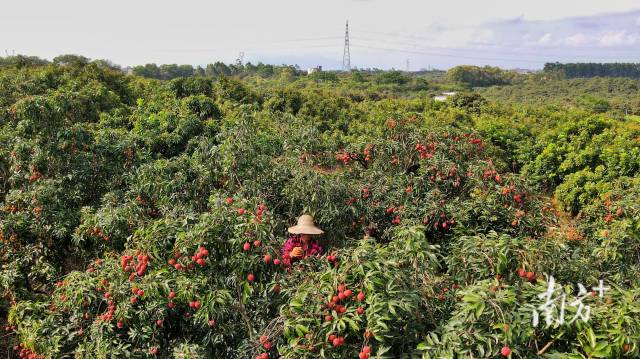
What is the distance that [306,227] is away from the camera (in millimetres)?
3777

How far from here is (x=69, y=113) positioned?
6.55 metres

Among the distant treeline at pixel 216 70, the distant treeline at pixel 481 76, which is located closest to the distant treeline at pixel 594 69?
the distant treeline at pixel 481 76

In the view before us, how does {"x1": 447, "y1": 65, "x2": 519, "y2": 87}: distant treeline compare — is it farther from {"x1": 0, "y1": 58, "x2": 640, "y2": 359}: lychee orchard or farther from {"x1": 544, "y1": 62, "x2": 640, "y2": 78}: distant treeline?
{"x1": 0, "y1": 58, "x2": 640, "y2": 359}: lychee orchard

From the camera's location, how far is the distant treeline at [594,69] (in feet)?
356

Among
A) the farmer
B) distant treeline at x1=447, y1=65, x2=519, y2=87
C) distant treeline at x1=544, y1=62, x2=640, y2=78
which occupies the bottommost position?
the farmer

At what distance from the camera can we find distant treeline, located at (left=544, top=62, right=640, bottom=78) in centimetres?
10847

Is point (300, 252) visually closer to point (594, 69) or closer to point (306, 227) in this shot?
point (306, 227)

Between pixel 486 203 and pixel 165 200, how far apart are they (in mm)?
3384

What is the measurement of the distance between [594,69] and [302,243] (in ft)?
434

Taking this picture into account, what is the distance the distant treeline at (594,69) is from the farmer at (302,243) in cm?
11843

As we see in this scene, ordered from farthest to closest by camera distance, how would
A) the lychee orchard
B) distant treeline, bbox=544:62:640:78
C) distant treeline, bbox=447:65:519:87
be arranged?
distant treeline, bbox=544:62:640:78 < distant treeline, bbox=447:65:519:87 < the lychee orchard

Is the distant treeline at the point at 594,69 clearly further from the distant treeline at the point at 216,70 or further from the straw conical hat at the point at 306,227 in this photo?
the straw conical hat at the point at 306,227

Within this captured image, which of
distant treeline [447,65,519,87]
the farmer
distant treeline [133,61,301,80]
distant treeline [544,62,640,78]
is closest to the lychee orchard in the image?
the farmer

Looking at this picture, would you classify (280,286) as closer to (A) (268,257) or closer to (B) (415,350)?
(A) (268,257)
